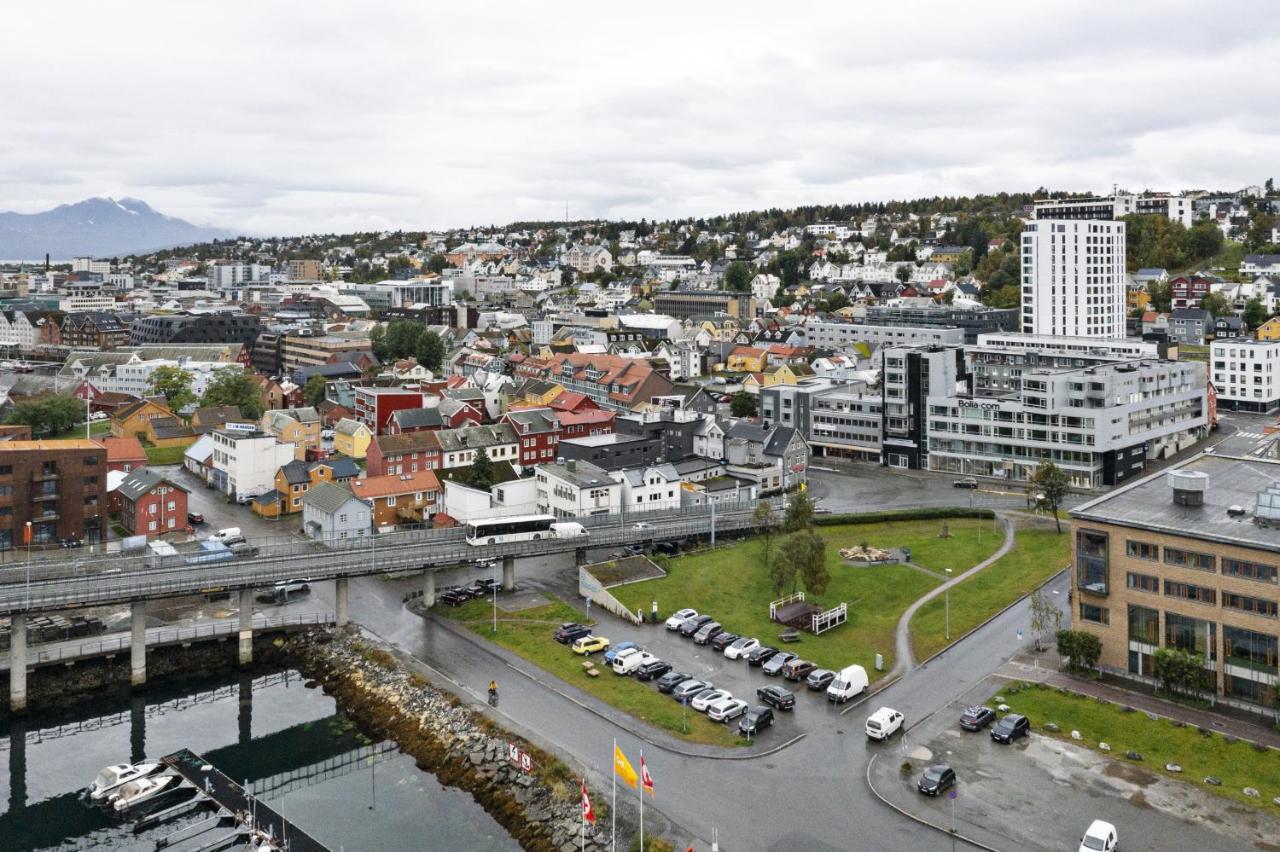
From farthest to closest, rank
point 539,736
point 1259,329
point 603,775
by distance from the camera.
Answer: point 1259,329 < point 539,736 < point 603,775

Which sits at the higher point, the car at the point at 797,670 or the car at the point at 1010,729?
the car at the point at 797,670

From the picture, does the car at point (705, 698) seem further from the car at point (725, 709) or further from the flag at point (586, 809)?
the flag at point (586, 809)

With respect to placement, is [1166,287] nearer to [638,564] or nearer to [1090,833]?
[638,564]

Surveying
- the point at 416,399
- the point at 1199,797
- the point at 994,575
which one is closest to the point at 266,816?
the point at 1199,797

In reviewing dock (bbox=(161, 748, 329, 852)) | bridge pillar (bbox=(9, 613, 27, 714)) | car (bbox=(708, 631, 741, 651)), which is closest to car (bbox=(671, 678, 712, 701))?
car (bbox=(708, 631, 741, 651))

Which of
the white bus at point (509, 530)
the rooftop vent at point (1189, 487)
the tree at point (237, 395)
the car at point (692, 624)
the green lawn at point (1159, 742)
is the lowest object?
the green lawn at point (1159, 742)

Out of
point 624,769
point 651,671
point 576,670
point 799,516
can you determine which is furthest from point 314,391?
point 624,769

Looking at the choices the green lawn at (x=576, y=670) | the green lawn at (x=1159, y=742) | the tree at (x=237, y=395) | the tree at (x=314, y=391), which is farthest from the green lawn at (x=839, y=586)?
the tree at (x=314, y=391)
